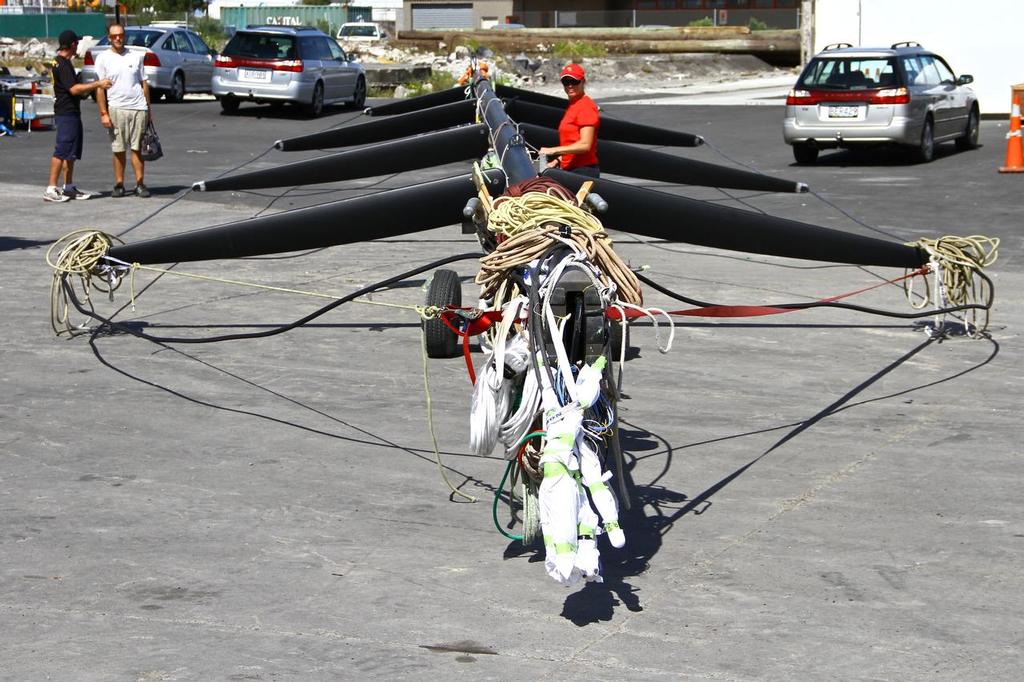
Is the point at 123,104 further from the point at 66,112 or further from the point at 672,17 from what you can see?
the point at 672,17

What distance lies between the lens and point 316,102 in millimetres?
31672

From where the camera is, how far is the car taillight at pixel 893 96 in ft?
68.1

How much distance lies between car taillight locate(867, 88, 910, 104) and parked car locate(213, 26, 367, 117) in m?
14.7

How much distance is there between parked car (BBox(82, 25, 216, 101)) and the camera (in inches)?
1334

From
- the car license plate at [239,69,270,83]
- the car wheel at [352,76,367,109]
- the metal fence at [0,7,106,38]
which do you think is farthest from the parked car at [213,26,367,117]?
the metal fence at [0,7,106,38]

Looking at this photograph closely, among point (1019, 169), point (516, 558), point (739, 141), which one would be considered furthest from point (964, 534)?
point (739, 141)

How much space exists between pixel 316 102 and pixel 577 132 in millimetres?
21390

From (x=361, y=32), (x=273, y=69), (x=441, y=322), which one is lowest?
(x=441, y=322)

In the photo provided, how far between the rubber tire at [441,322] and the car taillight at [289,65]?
23.5 metres

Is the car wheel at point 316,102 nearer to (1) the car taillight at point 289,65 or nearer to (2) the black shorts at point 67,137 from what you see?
(1) the car taillight at point 289,65

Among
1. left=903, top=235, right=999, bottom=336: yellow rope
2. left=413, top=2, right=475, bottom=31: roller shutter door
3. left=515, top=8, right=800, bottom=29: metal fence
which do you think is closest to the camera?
left=903, top=235, right=999, bottom=336: yellow rope

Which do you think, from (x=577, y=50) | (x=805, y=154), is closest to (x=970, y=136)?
(x=805, y=154)

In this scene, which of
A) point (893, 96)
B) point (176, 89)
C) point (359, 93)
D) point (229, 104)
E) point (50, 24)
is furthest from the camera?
point (50, 24)

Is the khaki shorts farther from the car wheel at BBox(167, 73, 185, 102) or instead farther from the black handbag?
the car wheel at BBox(167, 73, 185, 102)
